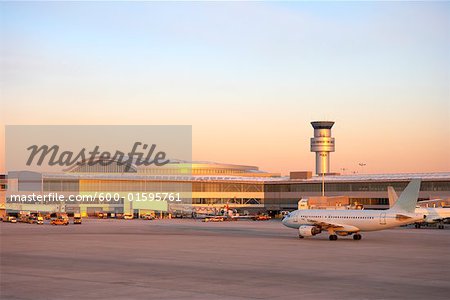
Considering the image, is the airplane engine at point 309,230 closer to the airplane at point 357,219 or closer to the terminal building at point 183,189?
the airplane at point 357,219

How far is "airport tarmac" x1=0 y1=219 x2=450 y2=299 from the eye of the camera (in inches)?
1428

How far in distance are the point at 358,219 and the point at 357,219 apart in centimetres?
12

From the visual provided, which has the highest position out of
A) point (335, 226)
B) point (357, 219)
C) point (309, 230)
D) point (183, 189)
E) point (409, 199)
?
point (183, 189)

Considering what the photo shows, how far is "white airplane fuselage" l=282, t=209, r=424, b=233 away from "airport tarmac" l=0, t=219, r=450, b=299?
6.20ft

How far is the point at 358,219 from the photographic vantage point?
249ft

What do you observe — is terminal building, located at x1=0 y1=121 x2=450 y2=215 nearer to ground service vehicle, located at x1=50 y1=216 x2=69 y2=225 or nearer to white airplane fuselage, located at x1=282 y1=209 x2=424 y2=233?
ground service vehicle, located at x1=50 y1=216 x2=69 y2=225

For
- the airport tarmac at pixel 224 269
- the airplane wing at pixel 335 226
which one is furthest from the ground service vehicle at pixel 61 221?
the airplane wing at pixel 335 226

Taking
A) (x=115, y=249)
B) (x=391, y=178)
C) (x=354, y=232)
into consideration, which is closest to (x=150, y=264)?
(x=115, y=249)

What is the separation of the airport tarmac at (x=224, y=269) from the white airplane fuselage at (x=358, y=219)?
1.89m

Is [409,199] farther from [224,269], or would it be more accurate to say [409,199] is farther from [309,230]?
[224,269]

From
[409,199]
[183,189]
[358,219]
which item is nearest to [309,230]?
[358,219]

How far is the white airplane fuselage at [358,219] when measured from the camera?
7300 centimetres

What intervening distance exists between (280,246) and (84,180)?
4790 inches

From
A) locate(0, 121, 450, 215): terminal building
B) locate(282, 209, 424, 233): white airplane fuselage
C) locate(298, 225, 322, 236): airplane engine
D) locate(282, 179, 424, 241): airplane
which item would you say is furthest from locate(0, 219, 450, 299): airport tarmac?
locate(0, 121, 450, 215): terminal building
